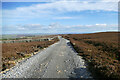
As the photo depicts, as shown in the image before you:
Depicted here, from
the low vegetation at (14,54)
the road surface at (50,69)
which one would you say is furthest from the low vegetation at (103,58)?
the low vegetation at (14,54)

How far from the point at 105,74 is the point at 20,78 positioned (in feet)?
20.0

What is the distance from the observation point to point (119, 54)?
1516 cm

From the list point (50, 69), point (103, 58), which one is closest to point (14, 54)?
point (50, 69)

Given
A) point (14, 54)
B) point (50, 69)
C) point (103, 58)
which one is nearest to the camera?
point (50, 69)

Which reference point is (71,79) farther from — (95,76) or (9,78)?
(9,78)

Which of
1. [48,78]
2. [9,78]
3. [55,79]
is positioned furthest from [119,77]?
[9,78]

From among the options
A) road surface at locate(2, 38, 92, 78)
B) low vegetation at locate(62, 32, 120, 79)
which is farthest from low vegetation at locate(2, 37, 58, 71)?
low vegetation at locate(62, 32, 120, 79)

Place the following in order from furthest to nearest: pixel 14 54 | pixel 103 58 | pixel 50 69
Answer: pixel 14 54, pixel 103 58, pixel 50 69

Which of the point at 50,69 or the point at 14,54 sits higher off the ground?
the point at 14,54

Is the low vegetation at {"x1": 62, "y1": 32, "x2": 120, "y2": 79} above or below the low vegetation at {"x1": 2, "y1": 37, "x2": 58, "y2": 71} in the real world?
above

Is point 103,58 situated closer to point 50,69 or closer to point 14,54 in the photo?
point 50,69

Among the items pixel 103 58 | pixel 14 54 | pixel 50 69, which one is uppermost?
pixel 103 58

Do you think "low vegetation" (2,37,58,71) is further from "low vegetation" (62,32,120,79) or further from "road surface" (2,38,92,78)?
"low vegetation" (62,32,120,79)

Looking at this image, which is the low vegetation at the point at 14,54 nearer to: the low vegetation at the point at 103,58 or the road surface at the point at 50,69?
the road surface at the point at 50,69
